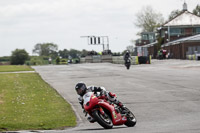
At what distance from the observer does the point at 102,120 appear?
10.5 metres

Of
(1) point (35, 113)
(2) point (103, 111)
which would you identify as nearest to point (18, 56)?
(1) point (35, 113)

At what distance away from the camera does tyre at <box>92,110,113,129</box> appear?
34.3ft

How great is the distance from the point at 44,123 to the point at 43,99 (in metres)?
5.91

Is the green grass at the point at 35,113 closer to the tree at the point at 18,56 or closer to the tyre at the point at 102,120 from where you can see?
the tyre at the point at 102,120

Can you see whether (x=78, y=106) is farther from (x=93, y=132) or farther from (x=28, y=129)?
(x=93, y=132)

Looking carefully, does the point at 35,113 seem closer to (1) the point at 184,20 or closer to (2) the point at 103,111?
(2) the point at 103,111

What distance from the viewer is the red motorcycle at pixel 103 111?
10516 mm

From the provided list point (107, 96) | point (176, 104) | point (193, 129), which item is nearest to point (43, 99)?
point (176, 104)

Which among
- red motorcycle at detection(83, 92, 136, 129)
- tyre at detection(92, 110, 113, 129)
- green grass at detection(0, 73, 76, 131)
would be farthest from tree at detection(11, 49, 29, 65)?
tyre at detection(92, 110, 113, 129)

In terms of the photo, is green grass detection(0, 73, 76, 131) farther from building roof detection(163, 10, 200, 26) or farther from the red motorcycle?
building roof detection(163, 10, 200, 26)

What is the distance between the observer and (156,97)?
17.8 meters

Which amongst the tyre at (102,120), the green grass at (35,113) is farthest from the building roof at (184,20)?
the tyre at (102,120)

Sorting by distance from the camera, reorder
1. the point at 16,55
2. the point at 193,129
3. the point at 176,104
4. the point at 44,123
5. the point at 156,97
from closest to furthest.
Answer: the point at 193,129
the point at 44,123
the point at 176,104
the point at 156,97
the point at 16,55

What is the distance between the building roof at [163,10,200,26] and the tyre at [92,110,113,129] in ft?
289
